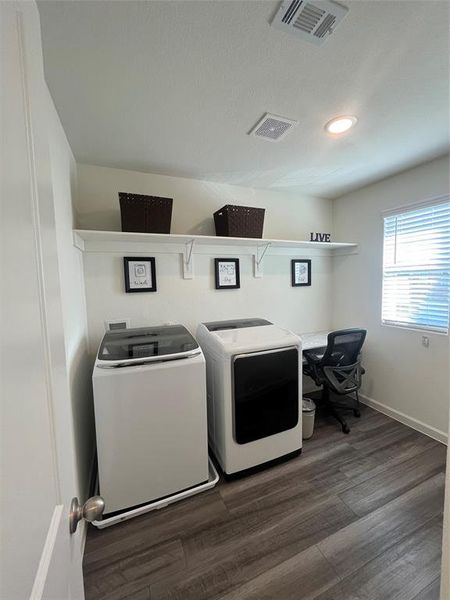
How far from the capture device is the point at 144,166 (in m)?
2.07

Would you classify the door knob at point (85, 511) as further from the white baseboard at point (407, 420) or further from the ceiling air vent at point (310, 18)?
the white baseboard at point (407, 420)

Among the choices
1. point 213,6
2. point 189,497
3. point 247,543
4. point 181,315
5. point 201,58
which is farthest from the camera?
point 181,315

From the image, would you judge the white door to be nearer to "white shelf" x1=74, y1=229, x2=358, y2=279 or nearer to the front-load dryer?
the front-load dryer

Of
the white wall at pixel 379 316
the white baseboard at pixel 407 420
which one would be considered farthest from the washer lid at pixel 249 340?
the white baseboard at pixel 407 420

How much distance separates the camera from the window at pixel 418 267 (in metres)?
2.09

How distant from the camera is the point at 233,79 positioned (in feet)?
3.93

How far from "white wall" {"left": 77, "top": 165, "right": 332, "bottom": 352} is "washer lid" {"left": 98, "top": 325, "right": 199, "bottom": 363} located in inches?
11.8

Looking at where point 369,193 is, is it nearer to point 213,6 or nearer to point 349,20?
point 349,20

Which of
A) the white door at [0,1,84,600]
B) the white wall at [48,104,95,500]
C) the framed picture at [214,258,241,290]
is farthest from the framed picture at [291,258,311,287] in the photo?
the white door at [0,1,84,600]

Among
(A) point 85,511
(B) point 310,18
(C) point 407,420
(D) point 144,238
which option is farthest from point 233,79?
(C) point 407,420

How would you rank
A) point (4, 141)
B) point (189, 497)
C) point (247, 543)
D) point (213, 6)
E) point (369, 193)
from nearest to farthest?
point (4, 141), point (213, 6), point (247, 543), point (189, 497), point (369, 193)

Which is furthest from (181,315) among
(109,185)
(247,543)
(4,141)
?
(4,141)

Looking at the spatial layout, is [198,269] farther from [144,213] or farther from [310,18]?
[310,18]

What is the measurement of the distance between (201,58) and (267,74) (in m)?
0.31
